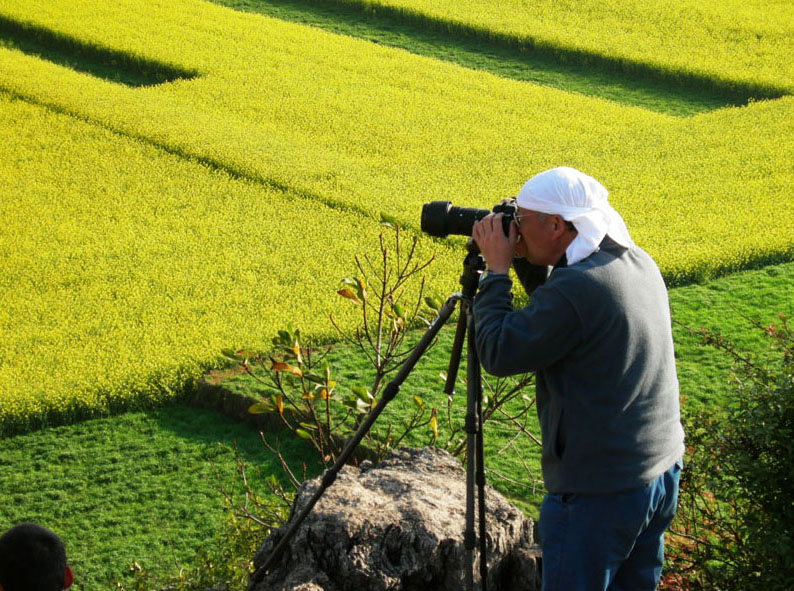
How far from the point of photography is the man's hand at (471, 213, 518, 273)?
7.95ft

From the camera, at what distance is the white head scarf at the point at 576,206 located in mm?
2318

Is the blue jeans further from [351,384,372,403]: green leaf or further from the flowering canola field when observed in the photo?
the flowering canola field

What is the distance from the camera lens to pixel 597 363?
7.39 ft

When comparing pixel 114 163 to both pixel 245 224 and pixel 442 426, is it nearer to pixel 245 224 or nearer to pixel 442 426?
pixel 245 224

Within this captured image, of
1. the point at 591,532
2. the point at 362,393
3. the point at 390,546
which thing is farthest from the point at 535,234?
the point at 362,393

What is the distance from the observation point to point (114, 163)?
33.5 ft

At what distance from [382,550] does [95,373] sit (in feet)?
11.7

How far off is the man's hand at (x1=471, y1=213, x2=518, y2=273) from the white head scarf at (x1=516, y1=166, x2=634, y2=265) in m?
0.10

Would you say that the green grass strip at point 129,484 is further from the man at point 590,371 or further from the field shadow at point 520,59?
the field shadow at point 520,59

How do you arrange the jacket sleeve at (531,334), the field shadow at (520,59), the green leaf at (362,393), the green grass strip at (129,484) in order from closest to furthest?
the jacket sleeve at (531,334)
the green leaf at (362,393)
the green grass strip at (129,484)
the field shadow at (520,59)

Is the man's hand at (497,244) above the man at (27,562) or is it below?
above

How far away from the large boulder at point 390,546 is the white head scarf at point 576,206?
1.02 metres

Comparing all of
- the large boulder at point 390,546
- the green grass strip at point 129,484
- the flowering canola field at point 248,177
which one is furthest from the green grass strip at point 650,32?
the large boulder at point 390,546

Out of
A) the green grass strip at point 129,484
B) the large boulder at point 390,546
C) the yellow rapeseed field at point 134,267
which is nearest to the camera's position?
the large boulder at point 390,546
